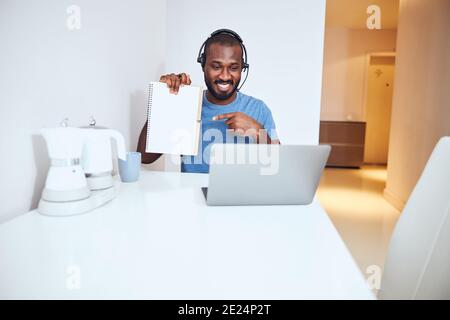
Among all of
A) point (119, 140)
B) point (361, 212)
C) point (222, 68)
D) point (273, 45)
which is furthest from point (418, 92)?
point (119, 140)

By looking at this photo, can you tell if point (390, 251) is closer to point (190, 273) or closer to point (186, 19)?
point (190, 273)

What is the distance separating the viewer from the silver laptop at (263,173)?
98 cm

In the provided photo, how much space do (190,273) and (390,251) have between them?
27.0 inches

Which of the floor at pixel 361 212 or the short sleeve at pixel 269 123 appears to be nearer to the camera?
the short sleeve at pixel 269 123

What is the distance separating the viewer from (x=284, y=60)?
1895 millimetres

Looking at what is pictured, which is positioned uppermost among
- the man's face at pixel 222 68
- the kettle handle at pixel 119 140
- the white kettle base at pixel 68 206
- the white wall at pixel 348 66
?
the white wall at pixel 348 66

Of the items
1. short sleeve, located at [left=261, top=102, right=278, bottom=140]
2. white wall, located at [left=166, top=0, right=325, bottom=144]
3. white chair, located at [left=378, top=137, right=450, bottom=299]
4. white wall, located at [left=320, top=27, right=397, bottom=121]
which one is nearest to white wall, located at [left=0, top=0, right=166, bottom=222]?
white wall, located at [left=166, top=0, right=325, bottom=144]

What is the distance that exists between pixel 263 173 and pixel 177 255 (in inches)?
16.6

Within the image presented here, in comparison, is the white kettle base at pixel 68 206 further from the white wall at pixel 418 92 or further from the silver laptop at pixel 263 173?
the white wall at pixel 418 92

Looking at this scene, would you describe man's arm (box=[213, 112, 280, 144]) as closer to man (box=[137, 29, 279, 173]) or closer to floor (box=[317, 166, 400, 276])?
man (box=[137, 29, 279, 173])

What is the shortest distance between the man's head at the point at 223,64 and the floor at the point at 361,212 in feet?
4.59

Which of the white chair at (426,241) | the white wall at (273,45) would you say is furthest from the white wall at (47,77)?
the white chair at (426,241)

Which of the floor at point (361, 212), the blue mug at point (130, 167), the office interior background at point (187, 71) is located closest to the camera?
the office interior background at point (187, 71)
